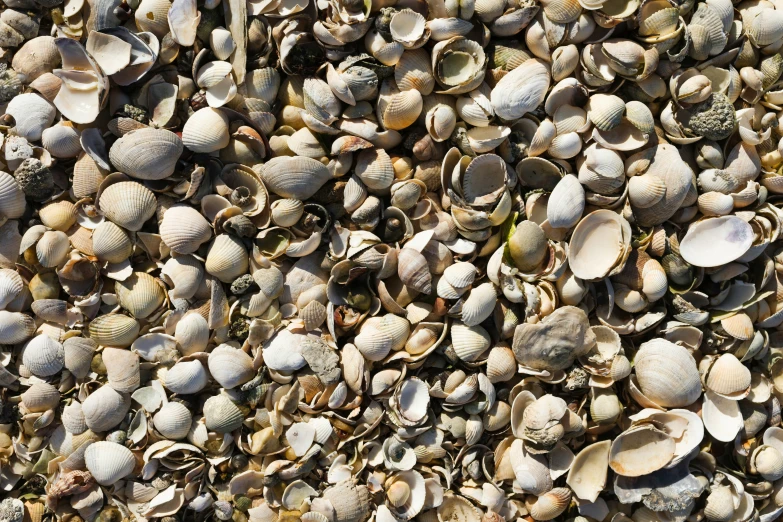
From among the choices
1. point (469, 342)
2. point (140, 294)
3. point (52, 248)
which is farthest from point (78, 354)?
point (469, 342)

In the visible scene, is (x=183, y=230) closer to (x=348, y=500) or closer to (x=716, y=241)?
(x=348, y=500)

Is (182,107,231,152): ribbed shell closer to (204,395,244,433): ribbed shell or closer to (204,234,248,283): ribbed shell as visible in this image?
(204,234,248,283): ribbed shell

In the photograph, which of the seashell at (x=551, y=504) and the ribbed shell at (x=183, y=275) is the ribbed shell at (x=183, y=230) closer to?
the ribbed shell at (x=183, y=275)

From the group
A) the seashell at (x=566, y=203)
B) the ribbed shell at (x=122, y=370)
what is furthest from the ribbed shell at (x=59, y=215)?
the seashell at (x=566, y=203)

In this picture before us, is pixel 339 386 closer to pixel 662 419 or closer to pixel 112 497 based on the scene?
pixel 112 497

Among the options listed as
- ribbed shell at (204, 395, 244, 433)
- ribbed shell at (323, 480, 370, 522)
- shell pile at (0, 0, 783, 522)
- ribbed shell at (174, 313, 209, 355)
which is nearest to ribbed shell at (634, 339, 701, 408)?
shell pile at (0, 0, 783, 522)

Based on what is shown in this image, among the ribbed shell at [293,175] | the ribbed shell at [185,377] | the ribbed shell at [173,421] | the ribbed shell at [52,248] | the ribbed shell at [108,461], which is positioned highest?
the ribbed shell at [293,175]
